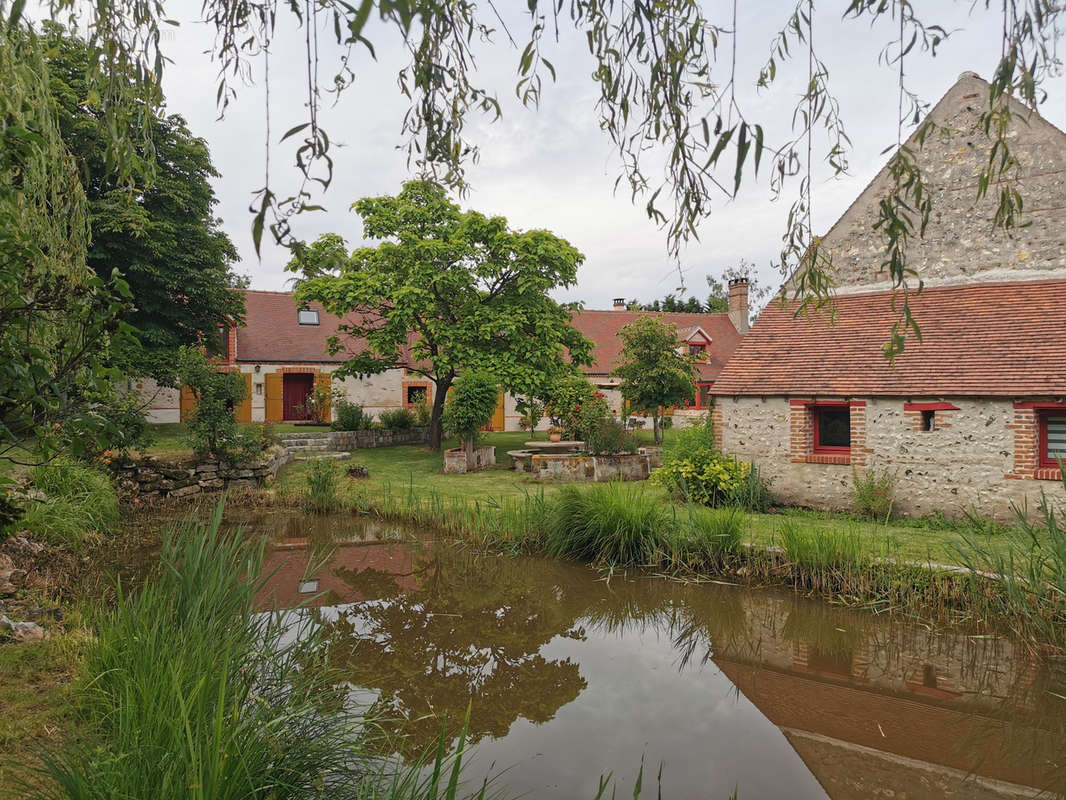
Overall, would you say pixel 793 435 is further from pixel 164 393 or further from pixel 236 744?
pixel 164 393

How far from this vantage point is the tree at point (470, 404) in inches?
552

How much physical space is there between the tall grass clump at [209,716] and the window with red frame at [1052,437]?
8716 mm

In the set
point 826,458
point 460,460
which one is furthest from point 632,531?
point 460,460

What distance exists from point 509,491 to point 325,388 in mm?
11154

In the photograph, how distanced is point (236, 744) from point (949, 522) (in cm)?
919

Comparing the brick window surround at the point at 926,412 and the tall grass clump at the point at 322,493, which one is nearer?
the brick window surround at the point at 926,412

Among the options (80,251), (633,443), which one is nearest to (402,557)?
(80,251)

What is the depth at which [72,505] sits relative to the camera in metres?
7.87

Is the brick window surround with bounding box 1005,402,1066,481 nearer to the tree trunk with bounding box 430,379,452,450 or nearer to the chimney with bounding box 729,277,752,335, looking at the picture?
the tree trunk with bounding box 430,379,452,450

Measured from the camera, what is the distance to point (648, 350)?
18828 mm

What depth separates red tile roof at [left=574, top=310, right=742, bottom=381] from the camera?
2606cm

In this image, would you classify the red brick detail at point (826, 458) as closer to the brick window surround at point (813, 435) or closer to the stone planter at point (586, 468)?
the brick window surround at point (813, 435)

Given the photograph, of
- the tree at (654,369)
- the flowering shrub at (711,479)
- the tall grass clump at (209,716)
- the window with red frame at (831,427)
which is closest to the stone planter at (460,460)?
the flowering shrub at (711,479)

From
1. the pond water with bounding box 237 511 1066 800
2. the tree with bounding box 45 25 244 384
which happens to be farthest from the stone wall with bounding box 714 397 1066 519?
the tree with bounding box 45 25 244 384
